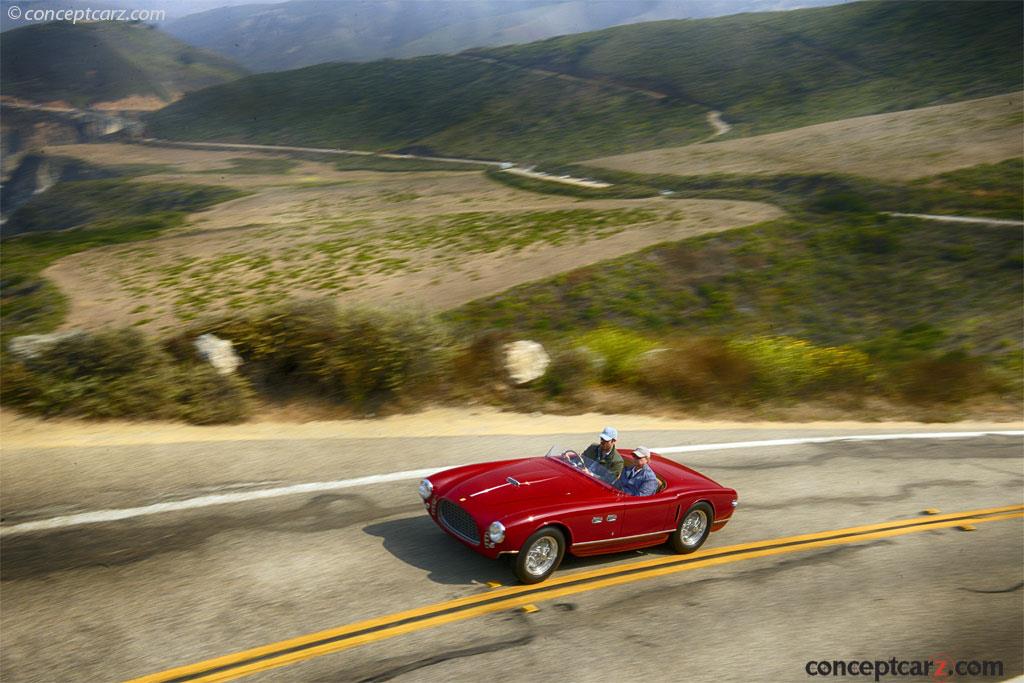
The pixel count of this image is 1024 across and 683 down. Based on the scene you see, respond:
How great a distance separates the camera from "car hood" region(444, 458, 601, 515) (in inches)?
348

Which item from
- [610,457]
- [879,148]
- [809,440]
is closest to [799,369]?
[809,440]

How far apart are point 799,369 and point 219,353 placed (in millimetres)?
12346

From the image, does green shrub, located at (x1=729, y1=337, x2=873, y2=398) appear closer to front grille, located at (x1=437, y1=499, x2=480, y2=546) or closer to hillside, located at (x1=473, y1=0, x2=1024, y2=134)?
front grille, located at (x1=437, y1=499, x2=480, y2=546)

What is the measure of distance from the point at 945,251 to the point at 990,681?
37664 millimetres

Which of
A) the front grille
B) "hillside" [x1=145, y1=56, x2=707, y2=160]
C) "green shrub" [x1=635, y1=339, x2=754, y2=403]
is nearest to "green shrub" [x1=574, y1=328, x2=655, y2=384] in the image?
"green shrub" [x1=635, y1=339, x2=754, y2=403]

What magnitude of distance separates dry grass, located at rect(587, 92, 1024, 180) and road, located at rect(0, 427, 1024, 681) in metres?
48.6

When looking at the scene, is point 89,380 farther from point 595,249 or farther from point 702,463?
point 595,249

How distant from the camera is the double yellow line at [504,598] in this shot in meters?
7.13

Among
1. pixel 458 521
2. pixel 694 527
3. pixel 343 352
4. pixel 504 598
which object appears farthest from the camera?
pixel 343 352

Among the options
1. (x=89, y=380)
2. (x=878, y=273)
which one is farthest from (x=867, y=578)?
(x=878, y=273)

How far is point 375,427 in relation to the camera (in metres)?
13.8

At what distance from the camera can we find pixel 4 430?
1222 centimetres

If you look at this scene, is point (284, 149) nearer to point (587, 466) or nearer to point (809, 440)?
point (809, 440)

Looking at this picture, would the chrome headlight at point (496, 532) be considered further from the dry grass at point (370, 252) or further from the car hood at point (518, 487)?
the dry grass at point (370, 252)
